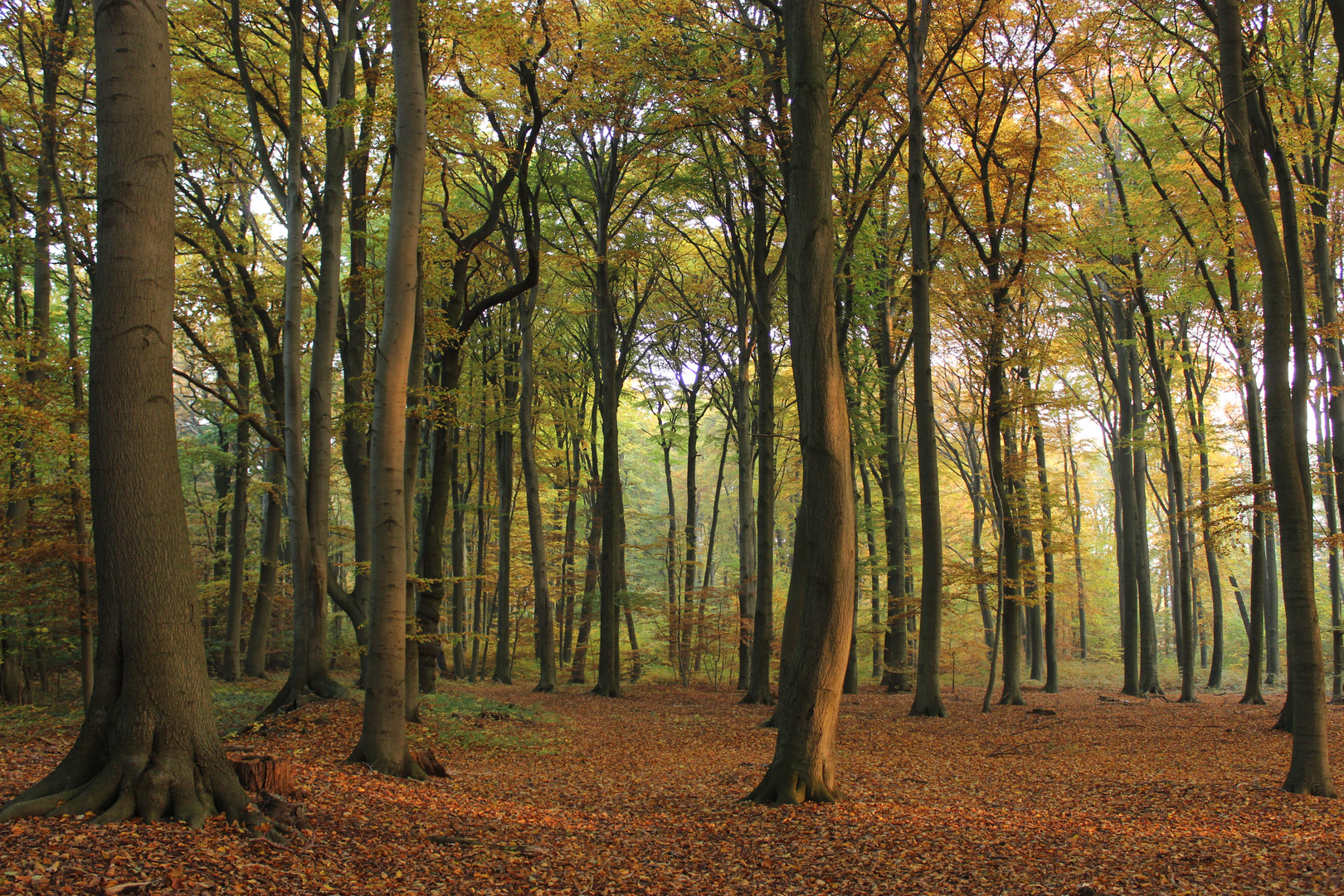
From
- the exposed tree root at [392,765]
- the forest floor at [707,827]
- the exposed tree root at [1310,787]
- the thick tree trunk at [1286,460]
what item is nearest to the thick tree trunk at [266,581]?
the forest floor at [707,827]

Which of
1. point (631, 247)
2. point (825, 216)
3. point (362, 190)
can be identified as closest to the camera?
point (825, 216)

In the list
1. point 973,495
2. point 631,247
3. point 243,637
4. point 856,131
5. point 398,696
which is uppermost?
point 856,131

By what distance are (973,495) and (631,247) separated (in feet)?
43.5

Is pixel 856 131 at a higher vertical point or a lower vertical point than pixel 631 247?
higher

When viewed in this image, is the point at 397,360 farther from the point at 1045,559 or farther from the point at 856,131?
the point at 1045,559

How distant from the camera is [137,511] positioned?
3.89 meters

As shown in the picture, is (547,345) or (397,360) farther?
(547,345)

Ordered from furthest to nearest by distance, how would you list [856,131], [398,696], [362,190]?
[856,131]
[362,190]
[398,696]

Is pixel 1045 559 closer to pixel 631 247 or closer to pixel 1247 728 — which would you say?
pixel 1247 728

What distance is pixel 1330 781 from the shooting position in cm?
632

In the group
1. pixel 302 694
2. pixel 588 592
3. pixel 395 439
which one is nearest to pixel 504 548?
pixel 588 592

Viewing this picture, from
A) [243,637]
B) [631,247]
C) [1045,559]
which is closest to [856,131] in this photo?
[631,247]

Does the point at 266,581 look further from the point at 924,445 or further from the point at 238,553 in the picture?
the point at 924,445

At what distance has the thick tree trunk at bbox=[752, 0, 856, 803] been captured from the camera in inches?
218
